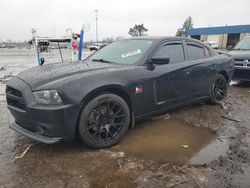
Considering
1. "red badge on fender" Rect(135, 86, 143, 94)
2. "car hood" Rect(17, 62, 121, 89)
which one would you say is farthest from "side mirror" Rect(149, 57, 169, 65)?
"car hood" Rect(17, 62, 121, 89)

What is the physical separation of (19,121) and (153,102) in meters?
2.04

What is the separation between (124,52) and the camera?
424 centimetres

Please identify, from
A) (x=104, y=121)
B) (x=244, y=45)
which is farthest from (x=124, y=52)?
(x=244, y=45)

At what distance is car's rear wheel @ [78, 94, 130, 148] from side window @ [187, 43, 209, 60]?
6.58ft

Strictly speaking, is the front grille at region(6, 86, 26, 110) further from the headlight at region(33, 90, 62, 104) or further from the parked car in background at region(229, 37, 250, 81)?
the parked car in background at region(229, 37, 250, 81)

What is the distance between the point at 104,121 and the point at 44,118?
83cm

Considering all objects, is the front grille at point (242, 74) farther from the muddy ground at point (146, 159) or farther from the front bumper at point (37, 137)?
the front bumper at point (37, 137)

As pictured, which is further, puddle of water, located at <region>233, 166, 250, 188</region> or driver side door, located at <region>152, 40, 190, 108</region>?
driver side door, located at <region>152, 40, 190, 108</region>

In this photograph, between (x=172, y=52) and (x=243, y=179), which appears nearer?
(x=243, y=179)

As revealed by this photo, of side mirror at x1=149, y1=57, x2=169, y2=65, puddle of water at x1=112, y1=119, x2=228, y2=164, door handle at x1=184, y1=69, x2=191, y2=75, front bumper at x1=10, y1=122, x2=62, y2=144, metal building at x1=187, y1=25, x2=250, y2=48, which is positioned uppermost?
metal building at x1=187, y1=25, x2=250, y2=48

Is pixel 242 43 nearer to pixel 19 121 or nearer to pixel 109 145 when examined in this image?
pixel 109 145

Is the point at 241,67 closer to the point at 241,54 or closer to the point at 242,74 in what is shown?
the point at 242,74

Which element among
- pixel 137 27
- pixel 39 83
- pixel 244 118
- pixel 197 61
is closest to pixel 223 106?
pixel 244 118

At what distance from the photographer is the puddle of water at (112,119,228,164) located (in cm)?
319
